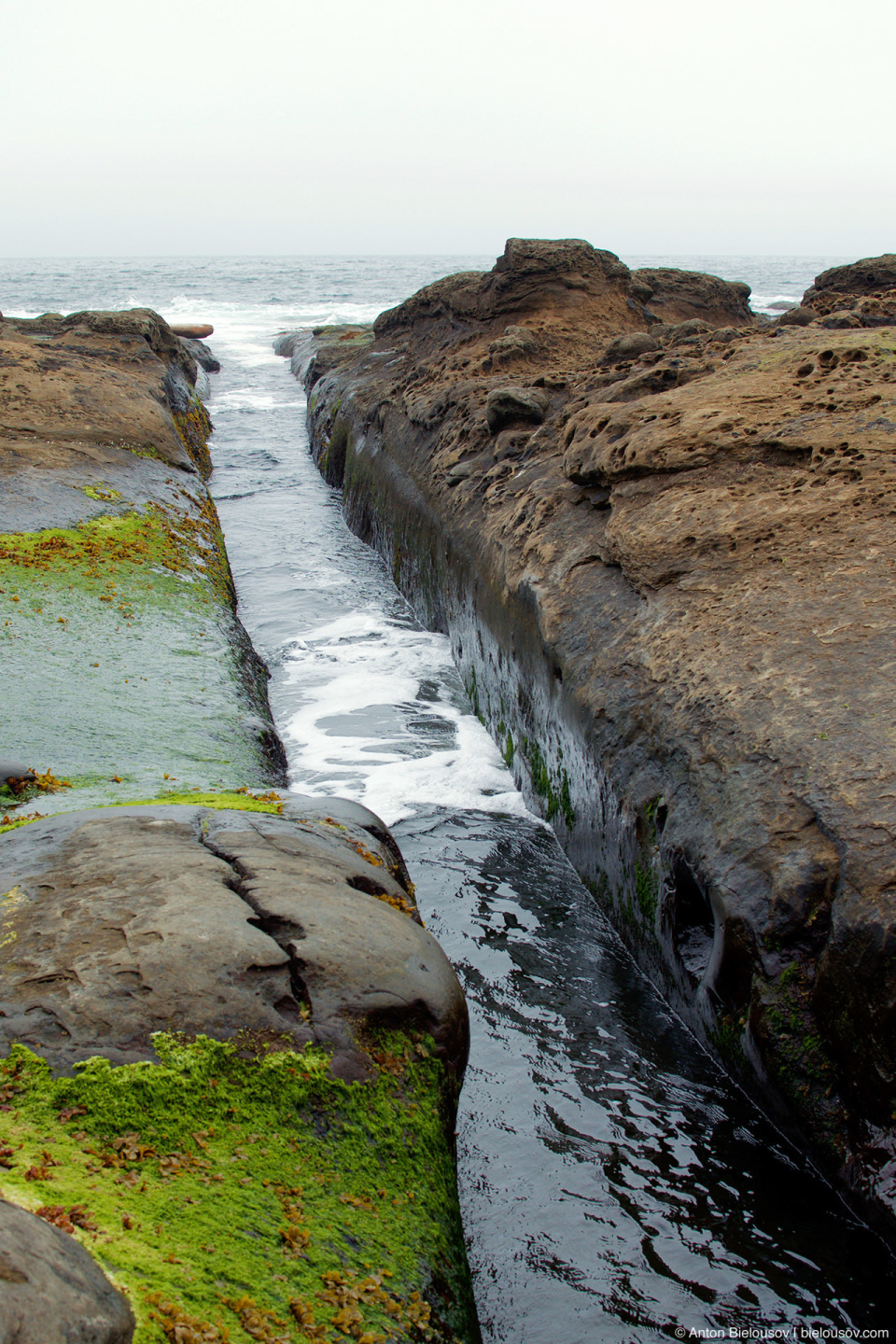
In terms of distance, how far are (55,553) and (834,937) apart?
7.49 meters

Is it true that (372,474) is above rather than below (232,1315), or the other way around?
above

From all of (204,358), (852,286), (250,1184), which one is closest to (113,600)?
(250,1184)

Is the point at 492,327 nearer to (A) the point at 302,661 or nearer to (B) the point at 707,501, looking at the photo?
(A) the point at 302,661

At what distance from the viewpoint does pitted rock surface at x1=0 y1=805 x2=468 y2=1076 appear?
281cm

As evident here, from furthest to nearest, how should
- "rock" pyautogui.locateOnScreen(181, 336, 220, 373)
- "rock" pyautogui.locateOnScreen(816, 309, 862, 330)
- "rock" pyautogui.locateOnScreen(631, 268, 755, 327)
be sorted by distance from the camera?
"rock" pyautogui.locateOnScreen(181, 336, 220, 373)
"rock" pyautogui.locateOnScreen(631, 268, 755, 327)
"rock" pyautogui.locateOnScreen(816, 309, 862, 330)

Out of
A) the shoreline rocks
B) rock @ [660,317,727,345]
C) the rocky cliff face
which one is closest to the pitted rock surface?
the shoreline rocks

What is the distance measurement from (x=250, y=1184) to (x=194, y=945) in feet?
2.59

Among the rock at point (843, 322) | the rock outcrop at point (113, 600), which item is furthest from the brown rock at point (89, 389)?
the rock at point (843, 322)

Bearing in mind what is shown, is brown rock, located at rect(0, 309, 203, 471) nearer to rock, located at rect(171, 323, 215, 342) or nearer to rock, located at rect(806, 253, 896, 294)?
rock, located at rect(806, 253, 896, 294)

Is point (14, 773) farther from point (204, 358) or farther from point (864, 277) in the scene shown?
point (204, 358)

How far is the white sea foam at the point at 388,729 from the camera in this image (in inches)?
267

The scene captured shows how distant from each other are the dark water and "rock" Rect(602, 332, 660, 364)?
3.80 m

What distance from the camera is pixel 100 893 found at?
3266 mm

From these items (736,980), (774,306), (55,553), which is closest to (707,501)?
(736,980)
